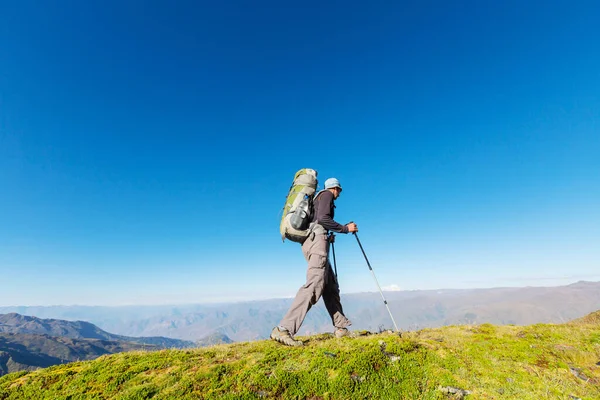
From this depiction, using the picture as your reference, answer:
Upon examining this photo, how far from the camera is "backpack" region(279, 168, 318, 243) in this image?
356 inches

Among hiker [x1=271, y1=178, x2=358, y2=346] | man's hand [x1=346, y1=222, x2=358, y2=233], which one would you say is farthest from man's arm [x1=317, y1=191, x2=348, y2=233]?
man's hand [x1=346, y1=222, x2=358, y2=233]

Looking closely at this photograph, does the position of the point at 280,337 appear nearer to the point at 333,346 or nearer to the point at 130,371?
the point at 333,346

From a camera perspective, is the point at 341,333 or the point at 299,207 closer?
the point at 341,333

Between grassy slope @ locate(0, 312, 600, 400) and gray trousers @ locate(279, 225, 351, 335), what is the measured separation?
0.84 m

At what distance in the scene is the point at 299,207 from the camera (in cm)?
916

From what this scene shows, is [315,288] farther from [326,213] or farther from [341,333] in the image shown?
[326,213]

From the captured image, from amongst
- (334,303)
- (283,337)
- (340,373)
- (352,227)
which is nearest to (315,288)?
(283,337)

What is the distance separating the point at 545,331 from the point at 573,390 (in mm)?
4190

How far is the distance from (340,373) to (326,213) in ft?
15.1

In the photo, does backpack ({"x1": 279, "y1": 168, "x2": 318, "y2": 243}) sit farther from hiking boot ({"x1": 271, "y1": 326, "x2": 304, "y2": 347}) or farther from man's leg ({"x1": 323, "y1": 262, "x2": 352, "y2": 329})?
hiking boot ({"x1": 271, "y1": 326, "x2": 304, "y2": 347})

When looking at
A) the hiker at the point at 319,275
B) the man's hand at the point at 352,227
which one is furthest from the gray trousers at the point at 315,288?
the man's hand at the point at 352,227

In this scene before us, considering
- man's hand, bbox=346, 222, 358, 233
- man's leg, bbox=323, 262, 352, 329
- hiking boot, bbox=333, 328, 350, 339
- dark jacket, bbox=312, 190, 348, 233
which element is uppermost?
dark jacket, bbox=312, 190, 348, 233

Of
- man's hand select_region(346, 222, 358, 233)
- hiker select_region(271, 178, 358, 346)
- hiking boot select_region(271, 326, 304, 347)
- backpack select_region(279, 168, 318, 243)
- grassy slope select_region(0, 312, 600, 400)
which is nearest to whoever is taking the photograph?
grassy slope select_region(0, 312, 600, 400)

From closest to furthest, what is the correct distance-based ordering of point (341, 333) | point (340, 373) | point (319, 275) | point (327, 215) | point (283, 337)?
point (340, 373)
point (283, 337)
point (319, 275)
point (341, 333)
point (327, 215)
